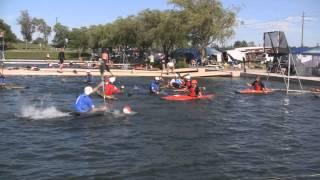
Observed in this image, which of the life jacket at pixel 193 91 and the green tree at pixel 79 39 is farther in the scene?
the green tree at pixel 79 39

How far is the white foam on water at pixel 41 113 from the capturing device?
24905mm

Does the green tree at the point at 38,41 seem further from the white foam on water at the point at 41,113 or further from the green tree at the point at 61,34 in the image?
the white foam on water at the point at 41,113

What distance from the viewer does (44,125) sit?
2289cm

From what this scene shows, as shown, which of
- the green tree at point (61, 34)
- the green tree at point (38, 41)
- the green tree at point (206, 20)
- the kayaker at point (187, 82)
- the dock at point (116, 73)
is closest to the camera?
the kayaker at point (187, 82)

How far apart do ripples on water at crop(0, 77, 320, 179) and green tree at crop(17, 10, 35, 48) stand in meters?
126

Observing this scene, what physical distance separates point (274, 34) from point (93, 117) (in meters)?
18.5

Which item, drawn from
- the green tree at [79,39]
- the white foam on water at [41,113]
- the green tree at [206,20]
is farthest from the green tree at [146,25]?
the white foam on water at [41,113]

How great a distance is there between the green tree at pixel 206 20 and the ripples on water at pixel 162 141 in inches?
1349

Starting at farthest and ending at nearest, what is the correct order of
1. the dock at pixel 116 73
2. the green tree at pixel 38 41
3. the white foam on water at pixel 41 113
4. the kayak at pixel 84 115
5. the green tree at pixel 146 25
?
the green tree at pixel 38 41 < the green tree at pixel 146 25 < the dock at pixel 116 73 < the white foam on water at pixel 41 113 < the kayak at pixel 84 115

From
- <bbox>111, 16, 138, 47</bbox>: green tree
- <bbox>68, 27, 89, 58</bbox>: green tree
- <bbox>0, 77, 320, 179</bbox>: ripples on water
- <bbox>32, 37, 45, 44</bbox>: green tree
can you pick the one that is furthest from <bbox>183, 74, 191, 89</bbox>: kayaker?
<bbox>32, 37, 45, 44</bbox>: green tree

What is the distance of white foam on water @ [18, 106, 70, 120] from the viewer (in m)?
24.9

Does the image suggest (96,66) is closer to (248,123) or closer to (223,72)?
(223,72)

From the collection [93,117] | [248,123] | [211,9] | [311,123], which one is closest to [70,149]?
[93,117]

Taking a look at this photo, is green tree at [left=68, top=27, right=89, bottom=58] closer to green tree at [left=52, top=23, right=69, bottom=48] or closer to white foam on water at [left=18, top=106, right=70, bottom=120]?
green tree at [left=52, top=23, right=69, bottom=48]
